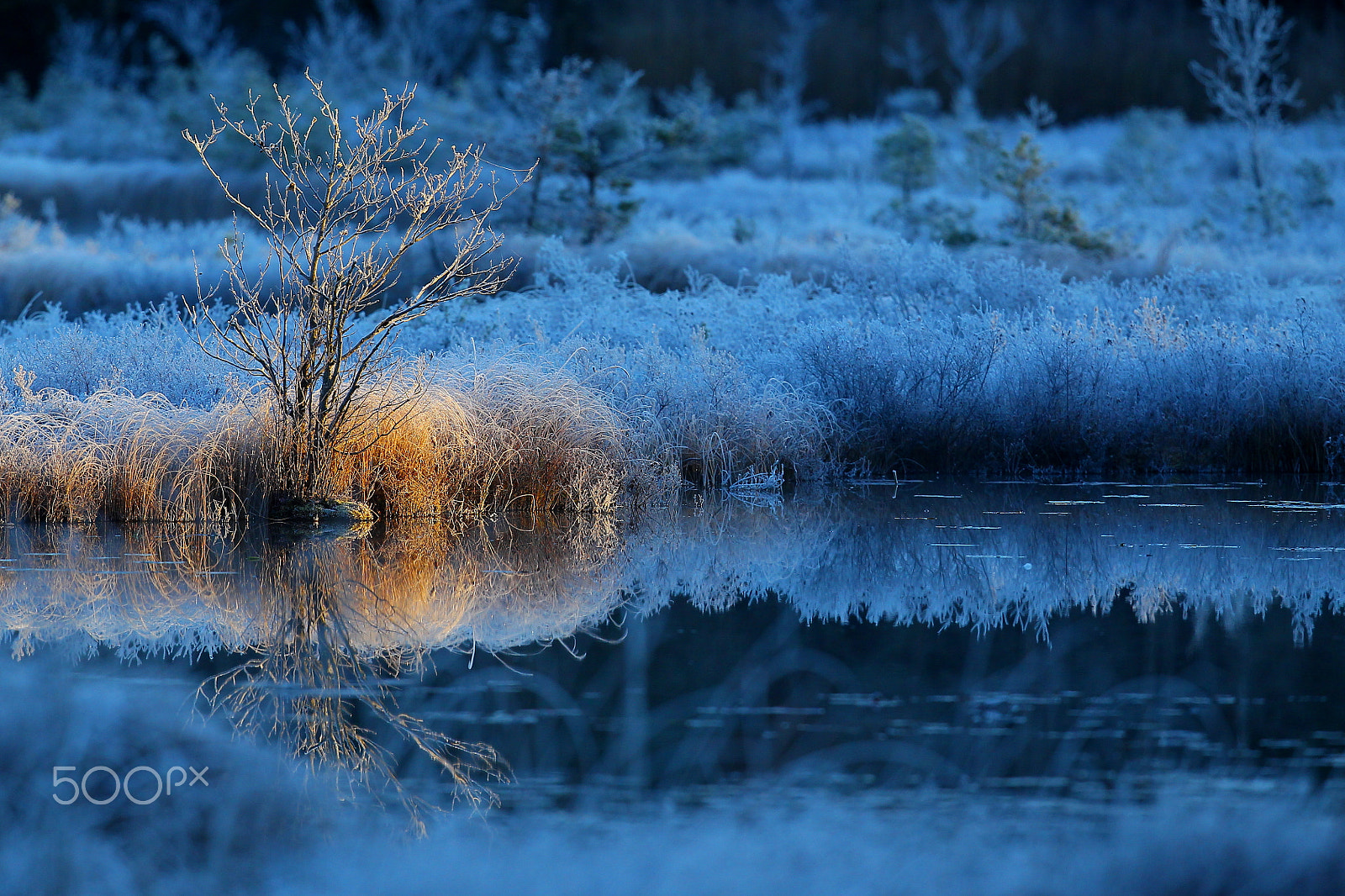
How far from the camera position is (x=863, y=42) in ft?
132

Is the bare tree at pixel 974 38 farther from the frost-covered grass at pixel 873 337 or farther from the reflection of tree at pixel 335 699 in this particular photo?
the reflection of tree at pixel 335 699

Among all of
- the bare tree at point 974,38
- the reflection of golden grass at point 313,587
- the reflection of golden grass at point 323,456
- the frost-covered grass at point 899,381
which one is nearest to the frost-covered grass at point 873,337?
the frost-covered grass at point 899,381

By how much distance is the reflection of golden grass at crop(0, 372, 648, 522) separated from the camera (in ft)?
30.0

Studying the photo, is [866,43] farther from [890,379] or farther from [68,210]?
[890,379]

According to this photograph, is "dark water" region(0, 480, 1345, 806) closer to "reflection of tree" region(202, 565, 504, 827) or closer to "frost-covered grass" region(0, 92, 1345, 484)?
"reflection of tree" region(202, 565, 504, 827)

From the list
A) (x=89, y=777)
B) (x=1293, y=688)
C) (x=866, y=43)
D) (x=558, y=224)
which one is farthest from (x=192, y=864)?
(x=866, y=43)

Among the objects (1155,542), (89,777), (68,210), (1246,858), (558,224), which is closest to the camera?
(1246,858)

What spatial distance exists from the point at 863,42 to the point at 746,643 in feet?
120

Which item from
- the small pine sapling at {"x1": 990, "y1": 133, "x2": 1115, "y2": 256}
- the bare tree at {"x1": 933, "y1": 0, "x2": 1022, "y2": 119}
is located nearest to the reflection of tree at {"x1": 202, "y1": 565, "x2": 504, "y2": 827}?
the small pine sapling at {"x1": 990, "y1": 133, "x2": 1115, "y2": 256}

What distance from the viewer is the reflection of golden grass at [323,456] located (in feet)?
30.0

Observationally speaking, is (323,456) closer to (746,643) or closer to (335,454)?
(335,454)

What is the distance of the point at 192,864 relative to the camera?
3.53m

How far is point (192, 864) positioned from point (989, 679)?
2675mm

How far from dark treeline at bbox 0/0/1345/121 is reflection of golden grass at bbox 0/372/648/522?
28273mm
